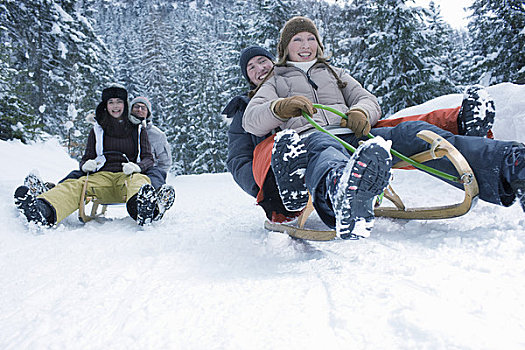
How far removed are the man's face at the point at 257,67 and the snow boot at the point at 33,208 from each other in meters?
1.94

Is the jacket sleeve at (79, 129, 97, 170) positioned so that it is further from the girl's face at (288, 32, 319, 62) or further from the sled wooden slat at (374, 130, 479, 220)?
the sled wooden slat at (374, 130, 479, 220)

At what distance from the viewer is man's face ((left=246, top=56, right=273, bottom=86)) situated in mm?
3041

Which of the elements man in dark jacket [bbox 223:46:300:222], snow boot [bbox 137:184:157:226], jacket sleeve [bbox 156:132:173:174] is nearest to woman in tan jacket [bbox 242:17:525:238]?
man in dark jacket [bbox 223:46:300:222]

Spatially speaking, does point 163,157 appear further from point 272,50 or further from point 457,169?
point 272,50

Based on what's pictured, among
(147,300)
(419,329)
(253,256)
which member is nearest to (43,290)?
(147,300)

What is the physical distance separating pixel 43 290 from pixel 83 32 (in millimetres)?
10857

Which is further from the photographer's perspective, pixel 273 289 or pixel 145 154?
pixel 145 154

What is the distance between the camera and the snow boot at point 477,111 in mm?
1937

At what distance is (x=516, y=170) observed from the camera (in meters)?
1.64

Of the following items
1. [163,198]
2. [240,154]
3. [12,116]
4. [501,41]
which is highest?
[501,41]

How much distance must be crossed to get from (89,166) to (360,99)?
246 cm

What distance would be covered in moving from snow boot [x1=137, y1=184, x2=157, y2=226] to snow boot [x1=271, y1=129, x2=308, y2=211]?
4.79 feet

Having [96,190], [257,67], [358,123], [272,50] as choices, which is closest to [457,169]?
[358,123]

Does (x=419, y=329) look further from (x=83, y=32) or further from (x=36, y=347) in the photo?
(x=83, y=32)
